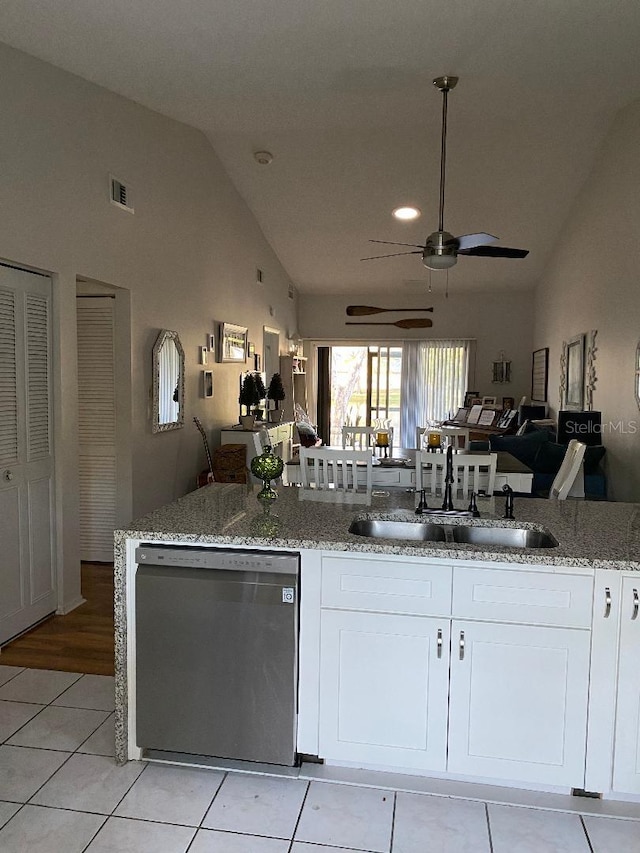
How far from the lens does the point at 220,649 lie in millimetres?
2230

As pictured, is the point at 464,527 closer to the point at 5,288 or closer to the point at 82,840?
the point at 82,840

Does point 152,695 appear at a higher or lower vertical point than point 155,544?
lower

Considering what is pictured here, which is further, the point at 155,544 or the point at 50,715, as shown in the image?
the point at 50,715

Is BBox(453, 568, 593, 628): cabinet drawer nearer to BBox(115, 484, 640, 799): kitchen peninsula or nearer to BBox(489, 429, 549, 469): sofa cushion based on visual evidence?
BBox(115, 484, 640, 799): kitchen peninsula

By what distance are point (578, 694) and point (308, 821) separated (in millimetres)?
981

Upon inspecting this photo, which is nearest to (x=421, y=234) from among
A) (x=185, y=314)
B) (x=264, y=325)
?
(x=264, y=325)

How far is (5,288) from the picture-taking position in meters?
3.32

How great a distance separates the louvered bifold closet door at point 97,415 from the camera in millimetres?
4547

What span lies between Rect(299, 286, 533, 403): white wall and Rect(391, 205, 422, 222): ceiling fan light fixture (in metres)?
2.44

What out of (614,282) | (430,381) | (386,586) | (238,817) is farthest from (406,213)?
(238,817)

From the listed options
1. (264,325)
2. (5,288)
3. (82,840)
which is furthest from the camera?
(264,325)

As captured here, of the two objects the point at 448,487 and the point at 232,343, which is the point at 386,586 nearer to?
the point at 448,487

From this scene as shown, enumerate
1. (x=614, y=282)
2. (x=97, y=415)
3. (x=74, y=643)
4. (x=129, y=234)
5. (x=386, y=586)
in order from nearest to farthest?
(x=386, y=586) < (x=74, y=643) < (x=129, y=234) < (x=97, y=415) < (x=614, y=282)

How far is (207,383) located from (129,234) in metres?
1.77
